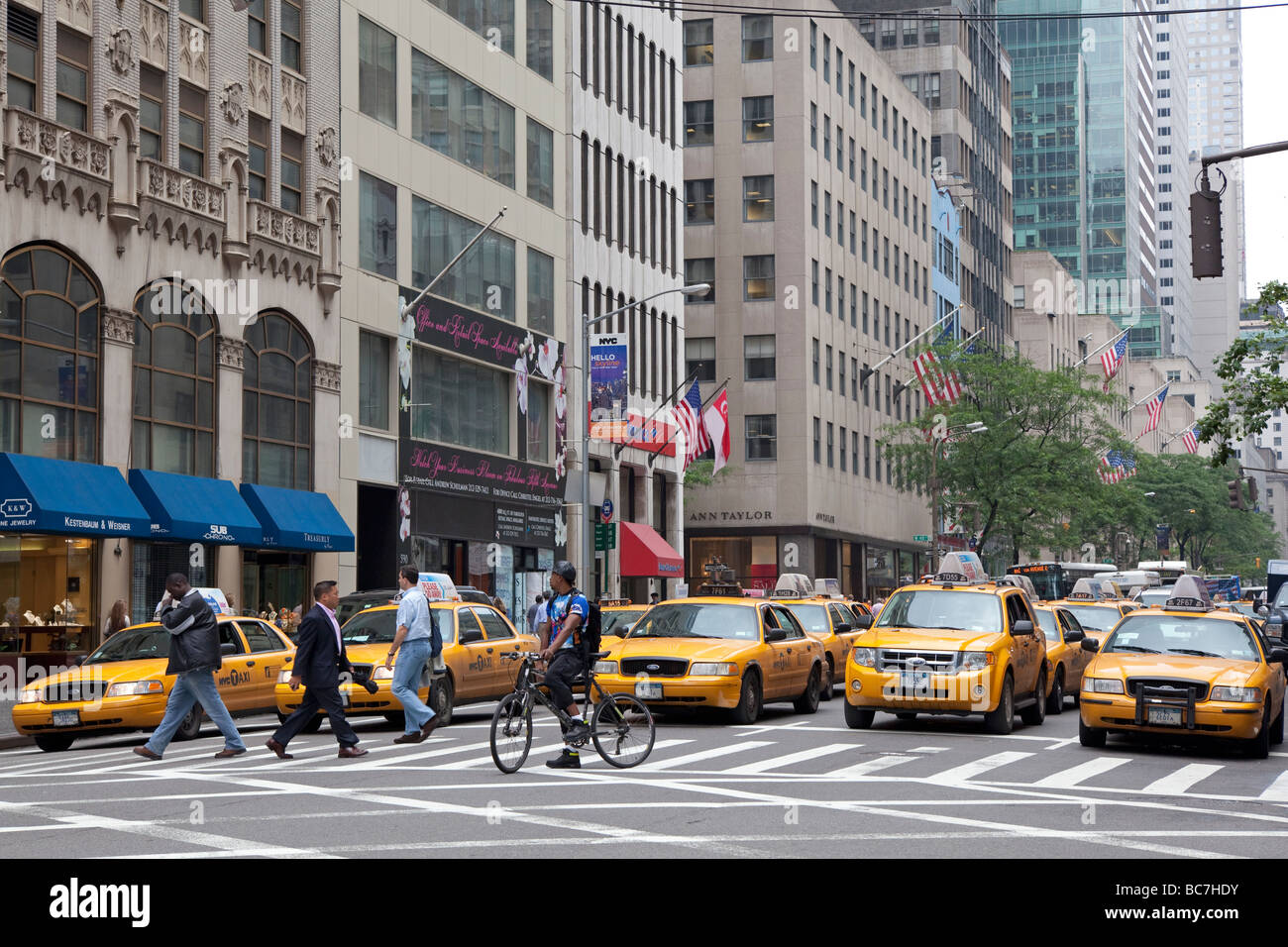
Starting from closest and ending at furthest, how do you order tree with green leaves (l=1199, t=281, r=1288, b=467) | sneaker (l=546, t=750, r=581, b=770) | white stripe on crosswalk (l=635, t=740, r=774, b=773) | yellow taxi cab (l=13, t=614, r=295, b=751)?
sneaker (l=546, t=750, r=581, b=770)
white stripe on crosswalk (l=635, t=740, r=774, b=773)
yellow taxi cab (l=13, t=614, r=295, b=751)
tree with green leaves (l=1199, t=281, r=1288, b=467)

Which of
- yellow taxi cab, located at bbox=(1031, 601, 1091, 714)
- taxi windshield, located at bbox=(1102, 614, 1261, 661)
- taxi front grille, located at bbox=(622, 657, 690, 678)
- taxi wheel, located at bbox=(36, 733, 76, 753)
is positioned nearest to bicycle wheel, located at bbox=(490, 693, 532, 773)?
taxi front grille, located at bbox=(622, 657, 690, 678)

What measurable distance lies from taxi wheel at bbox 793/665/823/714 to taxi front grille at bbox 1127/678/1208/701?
6477 mm

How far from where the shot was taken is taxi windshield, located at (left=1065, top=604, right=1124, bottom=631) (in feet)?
98.9

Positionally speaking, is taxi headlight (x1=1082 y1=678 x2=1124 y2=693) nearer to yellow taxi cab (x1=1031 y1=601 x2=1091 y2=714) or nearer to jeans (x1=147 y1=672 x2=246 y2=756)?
yellow taxi cab (x1=1031 y1=601 x2=1091 y2=714)

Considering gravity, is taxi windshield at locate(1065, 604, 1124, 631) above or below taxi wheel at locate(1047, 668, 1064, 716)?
above

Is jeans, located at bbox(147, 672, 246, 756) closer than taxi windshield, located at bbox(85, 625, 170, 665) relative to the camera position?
Yes

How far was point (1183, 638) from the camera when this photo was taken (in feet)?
64.4

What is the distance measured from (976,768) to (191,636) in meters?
7.85

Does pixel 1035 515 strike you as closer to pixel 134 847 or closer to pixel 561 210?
pixel 561 210

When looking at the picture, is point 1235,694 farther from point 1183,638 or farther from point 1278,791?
point 1278,791

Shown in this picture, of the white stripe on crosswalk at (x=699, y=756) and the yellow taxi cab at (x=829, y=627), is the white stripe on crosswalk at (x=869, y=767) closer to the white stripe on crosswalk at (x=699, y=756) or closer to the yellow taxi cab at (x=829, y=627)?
the white stripe on crosswalk at (x=699, y=756)

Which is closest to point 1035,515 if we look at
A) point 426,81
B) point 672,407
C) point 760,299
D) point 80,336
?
point 760,299

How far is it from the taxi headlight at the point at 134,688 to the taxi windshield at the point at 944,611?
8.80m

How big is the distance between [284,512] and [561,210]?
18.7 metres
